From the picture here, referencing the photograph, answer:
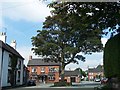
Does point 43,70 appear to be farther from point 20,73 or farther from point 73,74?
point 20,73

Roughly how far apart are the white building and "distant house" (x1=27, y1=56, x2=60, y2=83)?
37794 millimetres

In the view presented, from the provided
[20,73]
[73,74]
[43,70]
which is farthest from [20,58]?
[73,74]

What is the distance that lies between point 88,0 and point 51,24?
161 ft

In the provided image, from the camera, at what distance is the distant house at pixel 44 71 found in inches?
4128

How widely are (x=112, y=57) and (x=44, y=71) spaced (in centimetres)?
8840

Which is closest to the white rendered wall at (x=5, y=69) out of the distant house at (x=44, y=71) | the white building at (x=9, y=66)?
the white building at (x=9, y=66)

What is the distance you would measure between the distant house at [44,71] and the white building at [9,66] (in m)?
37.8

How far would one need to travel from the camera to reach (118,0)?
17.0 meters

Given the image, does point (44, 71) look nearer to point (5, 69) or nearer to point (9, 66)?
point (9, 66)

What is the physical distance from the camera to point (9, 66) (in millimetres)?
56750

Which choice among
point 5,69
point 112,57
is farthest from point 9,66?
point 112,57

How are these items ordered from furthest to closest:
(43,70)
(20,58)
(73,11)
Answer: (43,70) < (20,58) < (73,11)

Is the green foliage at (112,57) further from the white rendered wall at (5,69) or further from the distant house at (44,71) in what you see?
the distant house at (44,71)

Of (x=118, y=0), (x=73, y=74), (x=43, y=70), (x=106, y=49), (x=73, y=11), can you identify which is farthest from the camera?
(x=73, y=74)
